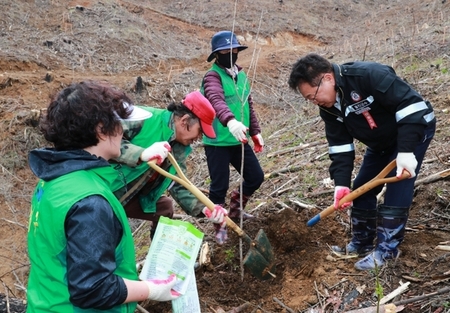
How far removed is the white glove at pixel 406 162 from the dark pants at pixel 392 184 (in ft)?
Answer: 0.62

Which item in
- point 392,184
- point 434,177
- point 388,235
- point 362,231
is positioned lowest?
point 362,231

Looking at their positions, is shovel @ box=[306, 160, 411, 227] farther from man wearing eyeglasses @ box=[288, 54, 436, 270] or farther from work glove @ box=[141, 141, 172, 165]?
work glove @ box=[141, 141, 172, 165]

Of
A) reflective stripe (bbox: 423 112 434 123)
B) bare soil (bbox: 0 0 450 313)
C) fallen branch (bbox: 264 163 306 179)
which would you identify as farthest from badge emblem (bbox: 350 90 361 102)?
fallen branch (bbox: 264 163 306 179)

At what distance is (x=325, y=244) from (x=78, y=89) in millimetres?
2628

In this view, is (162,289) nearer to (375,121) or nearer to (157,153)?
(157,153)

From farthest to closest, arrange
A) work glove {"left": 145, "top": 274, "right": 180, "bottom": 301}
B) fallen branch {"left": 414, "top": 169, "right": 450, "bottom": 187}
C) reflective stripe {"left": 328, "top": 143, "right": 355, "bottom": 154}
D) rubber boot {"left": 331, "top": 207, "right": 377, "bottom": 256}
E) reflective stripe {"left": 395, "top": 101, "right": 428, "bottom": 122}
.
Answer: fallen branch {"left": 414, "top": 169, "right": 450, "bottom": 187} < rubber boot {"left": 331, "top": 207, "right": 377, "bottom": 256} < reflective stripe {"left": 328, "top": 143, "right": 355, "bottom": 154} < reflective stripe {"left": 395, "top": 101, "right": 428, "bottom": 122} < work glove {"left": 145, "top": 274, "right": 180, "bottom": 301}

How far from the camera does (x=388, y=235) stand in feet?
10.6

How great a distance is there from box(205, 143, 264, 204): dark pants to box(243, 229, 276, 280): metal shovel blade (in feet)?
3.04

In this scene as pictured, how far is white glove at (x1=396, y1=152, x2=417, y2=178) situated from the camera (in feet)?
9.65

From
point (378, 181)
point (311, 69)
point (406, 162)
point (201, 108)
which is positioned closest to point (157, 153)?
point (201, 108)

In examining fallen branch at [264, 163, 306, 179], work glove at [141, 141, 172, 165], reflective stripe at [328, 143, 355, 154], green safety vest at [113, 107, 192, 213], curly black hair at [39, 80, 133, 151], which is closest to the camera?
curly black hair at [39, 80, 133, 151]

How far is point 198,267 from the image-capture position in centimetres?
389

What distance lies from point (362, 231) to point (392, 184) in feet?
2.07

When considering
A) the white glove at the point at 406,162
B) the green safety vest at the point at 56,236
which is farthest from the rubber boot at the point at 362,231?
the green safety vest at the point at 56,236
